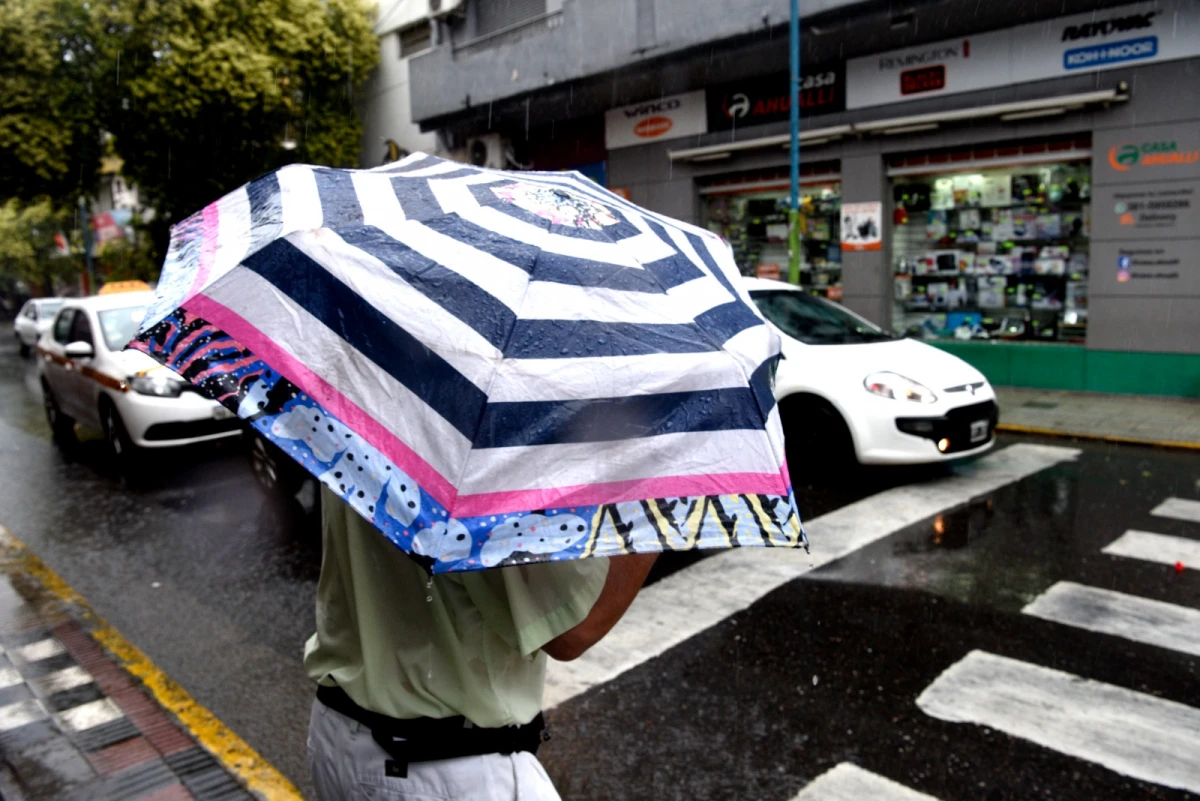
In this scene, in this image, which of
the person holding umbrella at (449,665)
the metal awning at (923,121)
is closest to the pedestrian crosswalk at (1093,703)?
the person holding umbrella at (449,665)

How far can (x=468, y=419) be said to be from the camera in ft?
4.53

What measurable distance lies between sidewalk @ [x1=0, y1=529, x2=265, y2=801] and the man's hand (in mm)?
2406

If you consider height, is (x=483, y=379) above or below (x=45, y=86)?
below

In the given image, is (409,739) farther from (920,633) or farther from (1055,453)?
(1055,453)

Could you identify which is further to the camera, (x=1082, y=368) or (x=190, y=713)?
(x=1082, y=368)

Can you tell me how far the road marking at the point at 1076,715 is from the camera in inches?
139

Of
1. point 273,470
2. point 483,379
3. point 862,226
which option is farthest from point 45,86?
point 483,379

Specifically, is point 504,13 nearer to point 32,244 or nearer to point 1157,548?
point 1157,548

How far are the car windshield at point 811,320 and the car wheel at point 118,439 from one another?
616 cm

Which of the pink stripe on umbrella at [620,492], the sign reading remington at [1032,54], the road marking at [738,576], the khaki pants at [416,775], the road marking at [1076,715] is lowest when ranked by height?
the road marking at [1076,715]

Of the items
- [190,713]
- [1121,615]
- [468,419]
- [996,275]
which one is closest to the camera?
[468,419]

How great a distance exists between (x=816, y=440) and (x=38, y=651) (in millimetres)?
5804

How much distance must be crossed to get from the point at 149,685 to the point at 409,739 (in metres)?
3.37

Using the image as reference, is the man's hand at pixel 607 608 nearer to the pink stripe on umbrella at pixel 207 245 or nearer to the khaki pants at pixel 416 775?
the khaki pants at pixel 416 775
